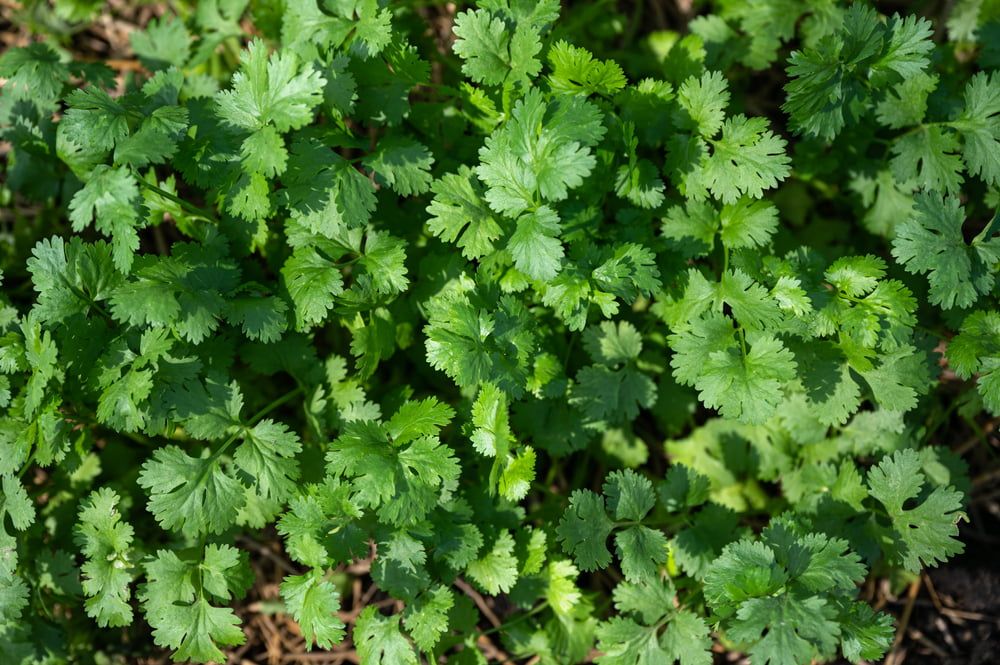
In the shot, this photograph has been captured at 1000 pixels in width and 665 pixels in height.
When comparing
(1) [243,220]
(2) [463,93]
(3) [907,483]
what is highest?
(2) [463,93]

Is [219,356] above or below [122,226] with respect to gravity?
below

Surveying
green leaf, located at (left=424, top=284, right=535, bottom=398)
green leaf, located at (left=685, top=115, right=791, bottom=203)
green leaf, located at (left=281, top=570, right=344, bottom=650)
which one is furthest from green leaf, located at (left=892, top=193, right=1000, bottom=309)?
green leaf, located at (left=281, top=570, right=344, bottom=650)

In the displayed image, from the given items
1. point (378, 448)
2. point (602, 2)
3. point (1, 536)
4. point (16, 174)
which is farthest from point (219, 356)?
A: point (602, 2)

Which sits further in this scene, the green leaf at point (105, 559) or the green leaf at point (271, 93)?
the green leaf at point (105, 559)

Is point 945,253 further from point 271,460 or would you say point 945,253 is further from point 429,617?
point 271,460

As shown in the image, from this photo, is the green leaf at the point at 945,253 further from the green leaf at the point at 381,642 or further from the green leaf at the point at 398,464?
the green leaf at the point at 381,642

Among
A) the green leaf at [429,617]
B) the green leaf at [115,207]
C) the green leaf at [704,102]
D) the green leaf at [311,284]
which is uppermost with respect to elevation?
the green leaf at [704,102]

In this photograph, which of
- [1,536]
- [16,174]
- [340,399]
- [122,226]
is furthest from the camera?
[16,174]

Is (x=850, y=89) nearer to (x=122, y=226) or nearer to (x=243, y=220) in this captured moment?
(x=243, y=220)

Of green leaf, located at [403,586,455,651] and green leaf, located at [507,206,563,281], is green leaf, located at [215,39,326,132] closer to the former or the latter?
green leaf, located at [507,206,563,281]

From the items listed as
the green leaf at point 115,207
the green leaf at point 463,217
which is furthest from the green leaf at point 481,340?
the green leaf at point 115,207

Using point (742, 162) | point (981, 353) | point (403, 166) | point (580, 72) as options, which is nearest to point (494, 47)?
point (580, 72)
